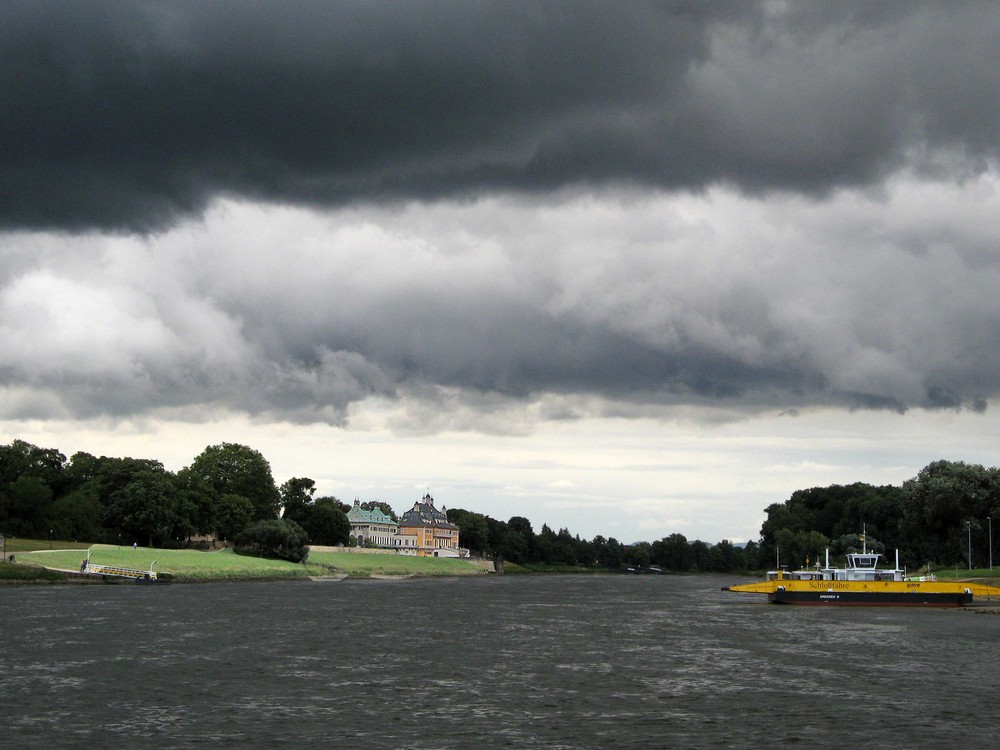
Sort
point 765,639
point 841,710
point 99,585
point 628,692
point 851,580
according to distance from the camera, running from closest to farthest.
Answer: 1. point 841,710
2. point 628,692
3. point 765,639
4. point 851,580
5. point 99,585

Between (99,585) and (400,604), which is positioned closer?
(400,604)

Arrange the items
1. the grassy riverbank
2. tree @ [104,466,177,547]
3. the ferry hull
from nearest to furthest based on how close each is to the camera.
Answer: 1. the ferry hull
2. the grassy riverbank
3. tree @ [104,466,177,547]

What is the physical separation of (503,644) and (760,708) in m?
26.7

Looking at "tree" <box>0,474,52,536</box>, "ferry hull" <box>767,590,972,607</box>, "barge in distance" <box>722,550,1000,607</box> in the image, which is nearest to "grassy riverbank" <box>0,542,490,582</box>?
"tree" <box>0,474,52,536</box>

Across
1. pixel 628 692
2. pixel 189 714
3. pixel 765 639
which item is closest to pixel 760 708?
pixel 628 692

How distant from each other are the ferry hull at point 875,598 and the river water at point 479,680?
67.4 ft

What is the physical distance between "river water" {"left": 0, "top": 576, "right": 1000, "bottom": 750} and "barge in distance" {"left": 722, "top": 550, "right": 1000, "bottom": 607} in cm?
2070

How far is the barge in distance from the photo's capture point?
372 feet

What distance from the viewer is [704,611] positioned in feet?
352

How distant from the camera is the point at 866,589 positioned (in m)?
116

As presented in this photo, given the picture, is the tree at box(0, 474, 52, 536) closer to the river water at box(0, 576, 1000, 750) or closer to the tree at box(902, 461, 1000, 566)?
the river water at box(0, 576, 1000, 750)

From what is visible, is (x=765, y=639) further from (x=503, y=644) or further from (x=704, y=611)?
(x=704, y=611)

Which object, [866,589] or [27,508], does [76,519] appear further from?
[866,589]

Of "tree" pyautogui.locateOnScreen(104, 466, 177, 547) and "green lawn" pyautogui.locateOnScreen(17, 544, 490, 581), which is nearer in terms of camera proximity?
"green lawn" pyautogui.locateOnScreen(17, 544, 490, 581)
